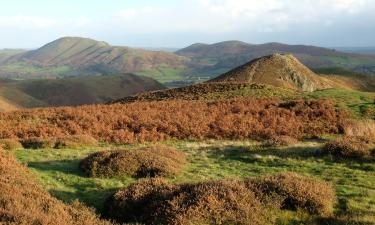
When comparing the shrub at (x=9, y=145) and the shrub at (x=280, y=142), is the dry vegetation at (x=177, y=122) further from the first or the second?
the shrub at (x=9, y=145)

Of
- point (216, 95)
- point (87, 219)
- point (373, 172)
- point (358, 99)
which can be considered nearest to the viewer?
point (87, 219)

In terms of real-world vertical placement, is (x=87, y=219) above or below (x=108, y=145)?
above

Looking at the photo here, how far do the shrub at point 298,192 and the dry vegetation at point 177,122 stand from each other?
1659 centimetres

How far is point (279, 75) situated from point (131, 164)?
228 feet

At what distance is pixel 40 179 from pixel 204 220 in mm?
7758

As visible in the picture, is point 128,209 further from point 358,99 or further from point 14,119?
point 358,99

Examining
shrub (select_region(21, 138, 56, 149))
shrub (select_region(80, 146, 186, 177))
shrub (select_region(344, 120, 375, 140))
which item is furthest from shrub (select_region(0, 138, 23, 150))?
shrub (select_region(344, 120, 375, 140))

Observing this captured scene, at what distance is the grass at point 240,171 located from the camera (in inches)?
576

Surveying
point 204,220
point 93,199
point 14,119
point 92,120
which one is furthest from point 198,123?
point 204,220

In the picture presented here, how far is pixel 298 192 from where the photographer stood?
539 inches

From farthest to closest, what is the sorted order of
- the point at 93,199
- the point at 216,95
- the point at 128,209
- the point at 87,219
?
the point at 216,95, the point at 93,199, the point at 128,209, the point at 87,219

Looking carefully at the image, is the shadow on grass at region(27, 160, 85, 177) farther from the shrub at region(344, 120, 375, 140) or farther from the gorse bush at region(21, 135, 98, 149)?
the shrub at region(344, 120, 375, 140)

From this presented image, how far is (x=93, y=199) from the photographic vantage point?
15.2m

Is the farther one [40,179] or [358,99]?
[358,99]
